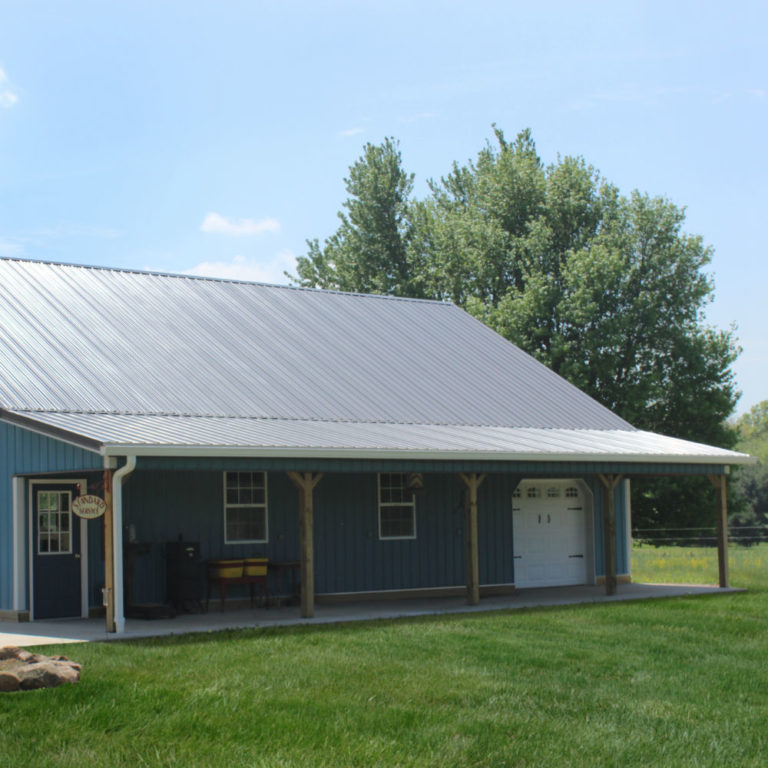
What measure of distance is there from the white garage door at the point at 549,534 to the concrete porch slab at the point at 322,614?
51cm

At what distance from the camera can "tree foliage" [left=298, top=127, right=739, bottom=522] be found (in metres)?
37.4

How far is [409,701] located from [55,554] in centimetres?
843

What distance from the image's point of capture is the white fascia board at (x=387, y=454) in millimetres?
13548

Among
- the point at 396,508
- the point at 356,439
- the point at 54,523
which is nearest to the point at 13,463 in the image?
the point at 54,523

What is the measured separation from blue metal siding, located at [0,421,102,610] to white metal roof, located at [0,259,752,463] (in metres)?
0.40

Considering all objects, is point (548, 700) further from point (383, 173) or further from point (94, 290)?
point (383, 173)

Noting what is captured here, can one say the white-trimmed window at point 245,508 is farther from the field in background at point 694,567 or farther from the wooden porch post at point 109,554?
the field in background at point 694,567

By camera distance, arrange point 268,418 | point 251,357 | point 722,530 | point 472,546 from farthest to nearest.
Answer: point 722,530 → point 251,357 → point 268,418 → point 472,546

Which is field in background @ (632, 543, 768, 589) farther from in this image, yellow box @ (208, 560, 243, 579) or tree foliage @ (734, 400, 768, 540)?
yellow box @ (208, 560, 243, 579)

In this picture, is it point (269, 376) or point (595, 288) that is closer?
point (269, 376)

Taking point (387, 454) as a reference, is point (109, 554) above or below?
below

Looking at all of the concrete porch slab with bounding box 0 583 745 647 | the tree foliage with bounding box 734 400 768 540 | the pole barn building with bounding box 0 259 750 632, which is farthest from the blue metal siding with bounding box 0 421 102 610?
the tree foliage with bounding box 734 400 768 540

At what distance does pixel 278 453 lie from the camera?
47.9 feet

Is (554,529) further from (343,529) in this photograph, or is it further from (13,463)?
(13,463)
